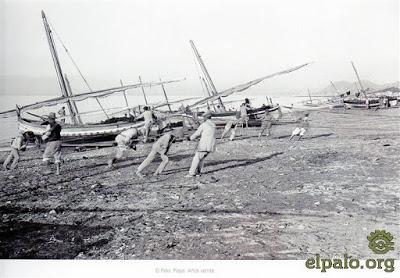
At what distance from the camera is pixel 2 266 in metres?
5.86

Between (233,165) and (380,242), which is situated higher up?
(233,165)

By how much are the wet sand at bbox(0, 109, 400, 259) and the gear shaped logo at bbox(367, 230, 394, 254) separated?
0.09 meters

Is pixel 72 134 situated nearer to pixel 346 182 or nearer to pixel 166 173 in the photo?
pixel 166 173

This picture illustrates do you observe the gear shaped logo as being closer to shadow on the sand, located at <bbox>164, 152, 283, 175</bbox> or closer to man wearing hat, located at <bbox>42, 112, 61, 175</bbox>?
shadow on the sand, located at <bbox>164, 152, 283, 175</bbox>

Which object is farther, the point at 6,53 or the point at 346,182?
the point at 6,53

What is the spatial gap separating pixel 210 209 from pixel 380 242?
2596 mm

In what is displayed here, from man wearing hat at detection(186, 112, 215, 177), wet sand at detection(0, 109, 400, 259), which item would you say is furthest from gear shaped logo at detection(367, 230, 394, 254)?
man wearing hat at detection(186, 112, 215, 177)

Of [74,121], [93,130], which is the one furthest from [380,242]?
[74,121]

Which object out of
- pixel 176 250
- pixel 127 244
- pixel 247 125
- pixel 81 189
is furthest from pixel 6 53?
pixel 247 125

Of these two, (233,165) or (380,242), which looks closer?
(380,242)

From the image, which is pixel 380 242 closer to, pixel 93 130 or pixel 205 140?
pixel 205 140

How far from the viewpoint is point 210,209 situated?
19.9 feet

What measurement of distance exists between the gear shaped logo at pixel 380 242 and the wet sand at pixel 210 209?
0.09 metres

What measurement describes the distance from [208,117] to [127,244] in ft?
12.9
